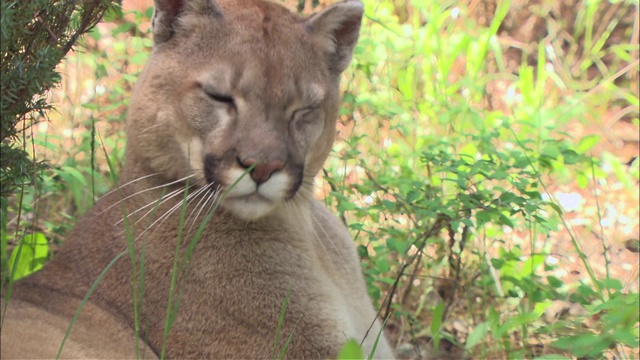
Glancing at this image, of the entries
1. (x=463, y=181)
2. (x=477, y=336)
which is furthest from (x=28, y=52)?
(x=477, y=336)

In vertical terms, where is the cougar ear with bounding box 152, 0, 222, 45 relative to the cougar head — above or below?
above

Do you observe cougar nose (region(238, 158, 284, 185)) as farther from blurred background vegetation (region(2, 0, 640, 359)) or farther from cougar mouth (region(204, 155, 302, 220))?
blurred background vegetation (region(2, 0, 640, 359))

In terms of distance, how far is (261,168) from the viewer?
11.1 feet

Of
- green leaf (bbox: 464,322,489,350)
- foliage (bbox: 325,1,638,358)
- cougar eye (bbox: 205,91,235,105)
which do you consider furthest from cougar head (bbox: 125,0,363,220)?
green leaf (bbox: 464,322,489,350)

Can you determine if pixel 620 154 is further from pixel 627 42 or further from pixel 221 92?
pixel 221 92

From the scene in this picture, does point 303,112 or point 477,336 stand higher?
point 303,112

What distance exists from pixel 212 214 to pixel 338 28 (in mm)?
1065

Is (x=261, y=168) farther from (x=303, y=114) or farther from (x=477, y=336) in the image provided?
(x=477, y=336)

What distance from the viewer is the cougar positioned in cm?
349

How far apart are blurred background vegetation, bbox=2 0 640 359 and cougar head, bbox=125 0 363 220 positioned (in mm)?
488

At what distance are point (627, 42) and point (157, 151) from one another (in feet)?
20.2

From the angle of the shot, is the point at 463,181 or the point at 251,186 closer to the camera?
the point at 251,186

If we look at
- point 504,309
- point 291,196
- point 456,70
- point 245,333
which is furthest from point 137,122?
point 456,70

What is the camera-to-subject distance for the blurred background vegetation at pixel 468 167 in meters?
4.43
